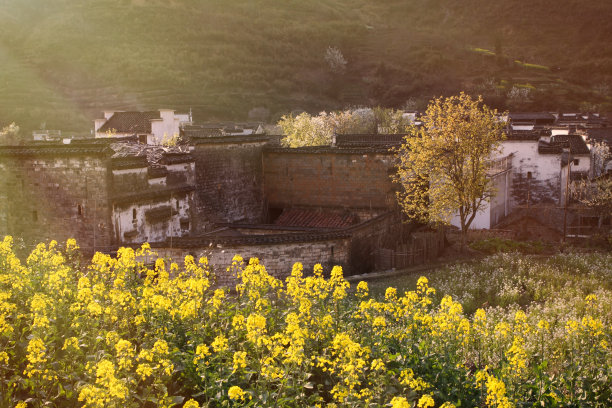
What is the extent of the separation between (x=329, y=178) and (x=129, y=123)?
104 ft

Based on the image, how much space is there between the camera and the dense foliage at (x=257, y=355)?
8.86 metres

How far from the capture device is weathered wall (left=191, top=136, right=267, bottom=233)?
34.0 metres

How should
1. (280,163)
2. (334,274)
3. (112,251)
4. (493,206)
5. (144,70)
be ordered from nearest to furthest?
1. (334,274)
2. (112,251)
3. (280,163)
4. (493,206)
5. (144,70)

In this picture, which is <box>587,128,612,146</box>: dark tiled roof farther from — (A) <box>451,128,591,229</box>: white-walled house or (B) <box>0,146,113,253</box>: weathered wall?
(B) <box>0,146,113,253</box>: weathered wall

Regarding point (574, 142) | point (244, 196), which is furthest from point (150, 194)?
point (574, 142)

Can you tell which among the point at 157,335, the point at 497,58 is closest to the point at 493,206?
the point at 157,335

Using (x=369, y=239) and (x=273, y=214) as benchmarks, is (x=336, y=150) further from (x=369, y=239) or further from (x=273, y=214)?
(x=369, y=239)

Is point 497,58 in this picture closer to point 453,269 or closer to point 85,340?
point 453,269

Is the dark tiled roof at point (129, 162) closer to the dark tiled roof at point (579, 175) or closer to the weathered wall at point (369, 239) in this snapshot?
the weathered wall at point (369, 239)

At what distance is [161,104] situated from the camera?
331 feet

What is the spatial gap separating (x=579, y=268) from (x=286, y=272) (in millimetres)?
12477

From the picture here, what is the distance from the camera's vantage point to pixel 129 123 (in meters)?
60.7

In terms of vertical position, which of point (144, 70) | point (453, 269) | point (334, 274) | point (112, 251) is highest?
point (144, 70)

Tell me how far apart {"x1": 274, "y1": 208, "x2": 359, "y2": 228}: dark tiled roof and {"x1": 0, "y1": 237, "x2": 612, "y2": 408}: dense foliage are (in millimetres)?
21870
